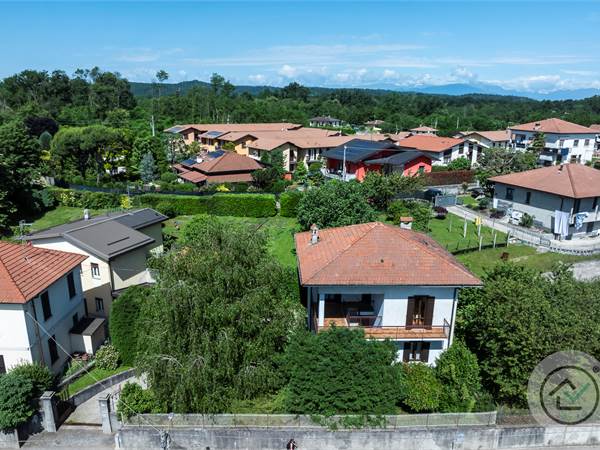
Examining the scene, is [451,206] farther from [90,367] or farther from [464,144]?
[90,367]

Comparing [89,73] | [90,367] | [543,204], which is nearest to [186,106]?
[89,73]

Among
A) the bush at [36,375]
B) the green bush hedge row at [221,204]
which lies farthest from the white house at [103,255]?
the green bush hedge row at [221,204]

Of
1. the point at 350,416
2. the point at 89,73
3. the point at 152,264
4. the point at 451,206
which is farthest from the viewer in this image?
the point at 89,73

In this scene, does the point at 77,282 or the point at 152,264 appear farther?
the point at 77,282

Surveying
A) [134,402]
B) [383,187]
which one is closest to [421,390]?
[134,402]

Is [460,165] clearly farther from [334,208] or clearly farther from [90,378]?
[90,378]

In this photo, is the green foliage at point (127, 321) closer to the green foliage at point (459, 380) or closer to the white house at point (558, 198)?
the green foliage at point (459, 380)

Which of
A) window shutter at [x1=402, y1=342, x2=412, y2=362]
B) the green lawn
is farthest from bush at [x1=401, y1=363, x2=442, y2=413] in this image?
the green lawn
